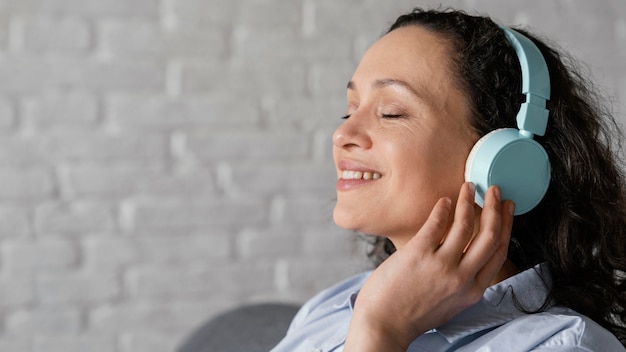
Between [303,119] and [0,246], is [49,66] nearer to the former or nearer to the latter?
[0,246]

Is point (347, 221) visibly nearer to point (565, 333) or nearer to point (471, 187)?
point (471, 187)

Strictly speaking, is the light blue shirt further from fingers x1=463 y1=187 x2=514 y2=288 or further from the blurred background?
the blurred background

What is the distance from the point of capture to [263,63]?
1948 mm

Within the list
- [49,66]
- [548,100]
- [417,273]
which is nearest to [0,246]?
[49,66]

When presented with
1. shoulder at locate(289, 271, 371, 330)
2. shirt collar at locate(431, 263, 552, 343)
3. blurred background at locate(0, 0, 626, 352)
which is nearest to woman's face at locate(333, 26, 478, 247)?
shirt collar at locate(431, 263, 552, 343)

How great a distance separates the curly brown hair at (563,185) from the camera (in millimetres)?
1092

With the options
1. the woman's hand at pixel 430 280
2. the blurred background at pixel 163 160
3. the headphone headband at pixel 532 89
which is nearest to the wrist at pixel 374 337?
the woman's hand at pixel 430 280

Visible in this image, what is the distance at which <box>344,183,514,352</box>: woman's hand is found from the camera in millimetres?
958

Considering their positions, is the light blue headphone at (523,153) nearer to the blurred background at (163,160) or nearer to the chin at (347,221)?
the chin at (347,221)

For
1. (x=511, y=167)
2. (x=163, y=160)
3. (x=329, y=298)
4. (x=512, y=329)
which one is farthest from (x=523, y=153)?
(x=163, y=160)

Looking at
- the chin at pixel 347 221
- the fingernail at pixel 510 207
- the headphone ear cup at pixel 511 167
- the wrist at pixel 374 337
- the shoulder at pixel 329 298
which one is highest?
the headphone ear cup at pixel 511 167

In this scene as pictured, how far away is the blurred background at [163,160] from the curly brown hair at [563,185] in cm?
85

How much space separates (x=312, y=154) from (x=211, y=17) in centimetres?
46

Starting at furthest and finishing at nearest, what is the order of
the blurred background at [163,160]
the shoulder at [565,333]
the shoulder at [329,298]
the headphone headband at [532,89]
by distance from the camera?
the blurred background at [163,160], the shoulder at [329,298], the headphone headband at [532,89], the shoulder at [565,333]
